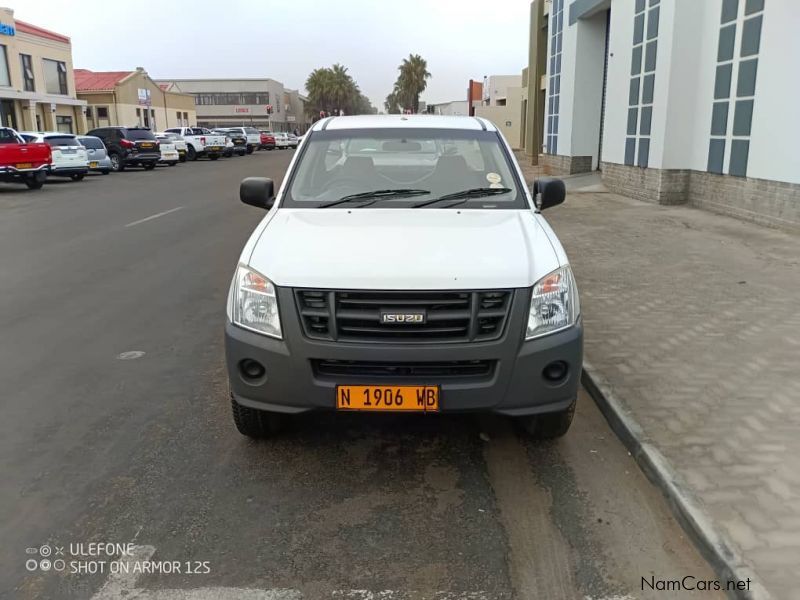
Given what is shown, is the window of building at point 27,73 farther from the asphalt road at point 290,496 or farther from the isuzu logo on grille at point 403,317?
the isuzu logo on grille at point 403,317

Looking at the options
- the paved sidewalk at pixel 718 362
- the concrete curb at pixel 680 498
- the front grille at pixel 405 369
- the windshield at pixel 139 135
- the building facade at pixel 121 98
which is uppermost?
the building facade at pixel 121 98

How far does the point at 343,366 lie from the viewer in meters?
3.60

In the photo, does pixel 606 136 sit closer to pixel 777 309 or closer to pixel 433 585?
pixel 777 309

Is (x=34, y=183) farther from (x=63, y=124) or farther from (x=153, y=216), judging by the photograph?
(x=63, y=124)

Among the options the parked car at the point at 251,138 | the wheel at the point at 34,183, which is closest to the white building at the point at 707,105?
the wheel at the point at 34,183

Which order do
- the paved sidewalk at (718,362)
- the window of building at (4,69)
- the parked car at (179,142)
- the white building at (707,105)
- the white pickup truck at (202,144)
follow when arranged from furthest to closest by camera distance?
the white pickup truck at (202,144), the window of building at (4,69), the parked car at (179,142), the white building at (707,105), the paved sidewalk at (718,362)

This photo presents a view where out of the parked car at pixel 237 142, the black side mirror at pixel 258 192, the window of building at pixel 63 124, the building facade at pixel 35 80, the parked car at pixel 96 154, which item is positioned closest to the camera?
the black side mirror at pixel 258 192

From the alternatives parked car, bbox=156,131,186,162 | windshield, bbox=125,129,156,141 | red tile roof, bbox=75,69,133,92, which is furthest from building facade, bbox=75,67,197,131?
windshield, bbox=125,129,156,141

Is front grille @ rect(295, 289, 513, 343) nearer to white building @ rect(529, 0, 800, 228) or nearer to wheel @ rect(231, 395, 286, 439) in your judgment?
wheel @ rect(231, 395, 286, 439)

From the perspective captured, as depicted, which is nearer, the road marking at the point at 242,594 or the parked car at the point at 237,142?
the road marking at the point at 242,594

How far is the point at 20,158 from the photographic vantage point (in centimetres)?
1975

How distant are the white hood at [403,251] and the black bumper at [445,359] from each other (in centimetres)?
20

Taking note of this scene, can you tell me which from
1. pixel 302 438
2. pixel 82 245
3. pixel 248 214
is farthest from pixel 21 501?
pixel 248 214

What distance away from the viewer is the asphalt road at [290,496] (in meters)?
2.97
